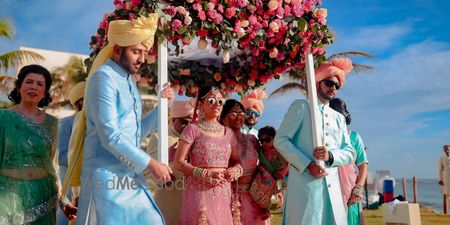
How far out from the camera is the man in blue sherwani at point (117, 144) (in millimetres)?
3000

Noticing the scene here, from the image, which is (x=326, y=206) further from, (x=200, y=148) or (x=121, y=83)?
(x=121, y=83)

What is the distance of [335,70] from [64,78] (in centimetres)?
2450

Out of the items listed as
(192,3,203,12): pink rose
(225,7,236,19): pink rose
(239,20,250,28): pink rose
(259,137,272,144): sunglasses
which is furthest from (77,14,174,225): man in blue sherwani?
(259,137,272,144): sunglasses

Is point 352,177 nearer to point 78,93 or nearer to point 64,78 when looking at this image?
point 78,93

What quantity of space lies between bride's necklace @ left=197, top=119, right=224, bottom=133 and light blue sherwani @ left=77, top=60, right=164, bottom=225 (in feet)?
4.51

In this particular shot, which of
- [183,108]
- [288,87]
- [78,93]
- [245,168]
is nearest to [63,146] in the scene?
[78,93]

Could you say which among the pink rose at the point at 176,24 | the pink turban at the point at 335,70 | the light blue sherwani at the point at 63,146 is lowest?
the light blue sherwani at the point at 63,146

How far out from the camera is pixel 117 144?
9.76 feet

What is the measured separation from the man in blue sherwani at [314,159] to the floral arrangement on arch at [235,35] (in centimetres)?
47

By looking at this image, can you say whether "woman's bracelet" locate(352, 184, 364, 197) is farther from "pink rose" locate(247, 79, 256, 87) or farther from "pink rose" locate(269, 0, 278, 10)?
"pink rose" locate(269, 0, 278, 10)

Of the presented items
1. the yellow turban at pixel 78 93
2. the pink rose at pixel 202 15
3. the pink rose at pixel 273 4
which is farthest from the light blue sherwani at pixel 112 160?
the yellow turban at pixel 78 93

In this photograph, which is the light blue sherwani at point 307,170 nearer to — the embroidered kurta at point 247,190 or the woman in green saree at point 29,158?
the embroidered kurta at point 247,190

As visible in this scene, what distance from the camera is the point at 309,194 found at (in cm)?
439

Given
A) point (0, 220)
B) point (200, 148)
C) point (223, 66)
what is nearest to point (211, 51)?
point (223, 66)
